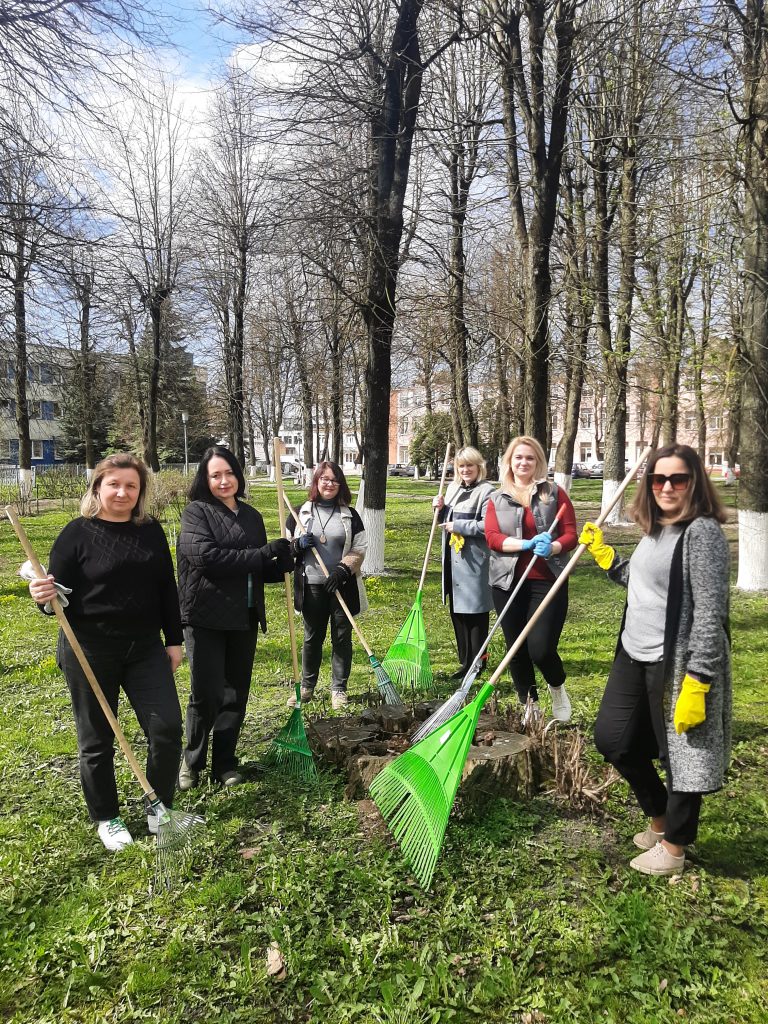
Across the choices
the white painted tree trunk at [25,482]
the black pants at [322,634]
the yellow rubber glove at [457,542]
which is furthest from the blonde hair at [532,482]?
the white painted tree trunk at [25,482]

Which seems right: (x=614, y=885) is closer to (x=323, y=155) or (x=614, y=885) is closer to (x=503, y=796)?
(x=503, y=796)

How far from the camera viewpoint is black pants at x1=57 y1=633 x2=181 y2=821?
3.38 meters

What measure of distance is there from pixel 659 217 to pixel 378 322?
535cm

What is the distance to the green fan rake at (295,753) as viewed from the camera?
13.4ft

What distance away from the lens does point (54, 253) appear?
8.23m

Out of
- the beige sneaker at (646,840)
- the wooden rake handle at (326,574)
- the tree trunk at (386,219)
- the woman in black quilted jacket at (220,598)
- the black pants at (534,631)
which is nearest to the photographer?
the beige sneaker at (646,840)

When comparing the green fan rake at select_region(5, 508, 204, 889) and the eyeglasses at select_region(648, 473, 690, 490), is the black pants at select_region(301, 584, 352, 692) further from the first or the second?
the eyeglasses at select_region(648, 473, 690, 490)

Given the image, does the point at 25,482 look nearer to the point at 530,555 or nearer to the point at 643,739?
the point at 530,555

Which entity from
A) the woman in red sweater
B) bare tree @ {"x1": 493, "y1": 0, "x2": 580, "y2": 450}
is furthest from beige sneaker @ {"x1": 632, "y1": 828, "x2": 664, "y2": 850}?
bare tree @ {"x1": 493, "y1": 0, "x2": 580, "y2": 450}

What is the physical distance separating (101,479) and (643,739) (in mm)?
2772

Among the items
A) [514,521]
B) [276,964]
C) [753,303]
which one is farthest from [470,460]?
[753,303]

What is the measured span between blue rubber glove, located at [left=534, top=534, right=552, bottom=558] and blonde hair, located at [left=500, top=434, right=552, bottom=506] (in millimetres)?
406

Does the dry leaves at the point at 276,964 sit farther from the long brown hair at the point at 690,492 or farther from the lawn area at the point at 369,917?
the long brown hair at the point at 690,492

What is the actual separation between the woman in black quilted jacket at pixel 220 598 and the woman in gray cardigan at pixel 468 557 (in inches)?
61.1
